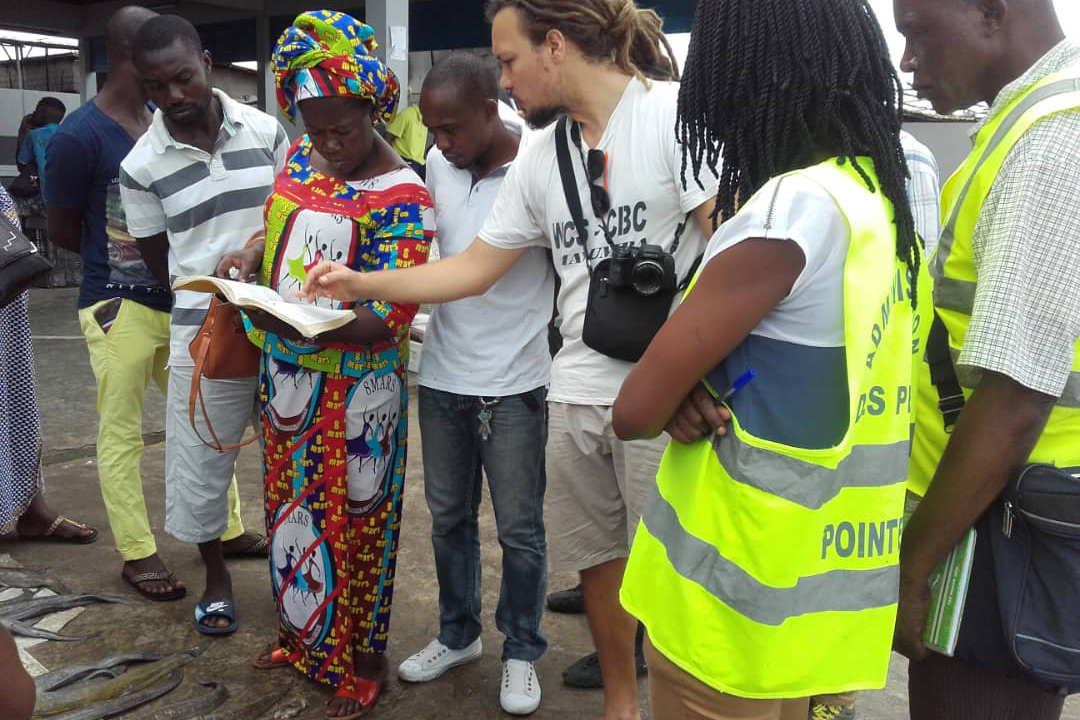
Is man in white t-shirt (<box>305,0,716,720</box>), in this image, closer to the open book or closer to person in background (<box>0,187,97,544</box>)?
the open book

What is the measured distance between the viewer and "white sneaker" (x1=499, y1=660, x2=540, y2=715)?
2746 millimetres

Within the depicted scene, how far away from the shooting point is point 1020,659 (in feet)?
4.53

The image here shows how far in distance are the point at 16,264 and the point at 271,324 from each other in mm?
669

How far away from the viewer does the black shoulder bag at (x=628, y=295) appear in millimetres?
2066

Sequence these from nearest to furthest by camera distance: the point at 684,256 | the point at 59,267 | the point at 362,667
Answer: the point at 684,256 < the point at 362,667 < the point at 59,267

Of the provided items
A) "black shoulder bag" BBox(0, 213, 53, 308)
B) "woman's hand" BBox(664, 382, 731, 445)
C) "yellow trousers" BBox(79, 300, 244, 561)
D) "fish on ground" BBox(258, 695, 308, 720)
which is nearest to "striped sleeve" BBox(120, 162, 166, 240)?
"yellow trousers" BBox(79, 300, 244, 561)

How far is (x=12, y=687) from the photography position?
1.45m

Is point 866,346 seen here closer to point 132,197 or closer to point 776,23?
point 776,23

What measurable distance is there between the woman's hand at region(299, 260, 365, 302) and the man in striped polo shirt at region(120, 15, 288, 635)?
0.88 metres

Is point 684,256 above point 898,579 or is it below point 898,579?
above

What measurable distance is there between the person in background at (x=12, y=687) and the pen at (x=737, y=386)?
1171mm

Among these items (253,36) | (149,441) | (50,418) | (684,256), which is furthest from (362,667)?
(253,36)

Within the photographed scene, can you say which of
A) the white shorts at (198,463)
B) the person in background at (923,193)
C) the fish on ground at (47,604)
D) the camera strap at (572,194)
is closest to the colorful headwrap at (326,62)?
the camera strap at (572,194)

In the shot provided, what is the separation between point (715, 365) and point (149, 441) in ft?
14.8
